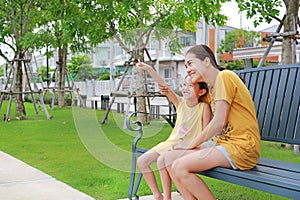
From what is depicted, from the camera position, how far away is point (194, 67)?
121 inches

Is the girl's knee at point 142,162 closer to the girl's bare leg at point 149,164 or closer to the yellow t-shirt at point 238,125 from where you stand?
the girl's bare leg at point 149,164

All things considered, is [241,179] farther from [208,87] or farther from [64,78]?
[64,78]

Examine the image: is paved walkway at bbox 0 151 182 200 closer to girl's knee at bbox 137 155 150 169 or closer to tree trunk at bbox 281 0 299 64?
girl's knee at bbox 137 155 150 169

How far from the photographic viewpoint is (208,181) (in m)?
4.80

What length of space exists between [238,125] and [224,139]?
4.8 inches

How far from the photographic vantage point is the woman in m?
2.90

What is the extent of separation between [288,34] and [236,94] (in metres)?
3.74

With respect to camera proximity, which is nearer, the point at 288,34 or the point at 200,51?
the point at 200,51

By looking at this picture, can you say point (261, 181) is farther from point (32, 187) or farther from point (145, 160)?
point (32, 187)

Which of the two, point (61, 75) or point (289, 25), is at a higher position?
point (289, 25)

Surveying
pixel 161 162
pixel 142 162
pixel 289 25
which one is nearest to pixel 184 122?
pixel 161 162

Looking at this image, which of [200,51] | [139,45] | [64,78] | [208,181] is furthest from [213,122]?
[64,78]

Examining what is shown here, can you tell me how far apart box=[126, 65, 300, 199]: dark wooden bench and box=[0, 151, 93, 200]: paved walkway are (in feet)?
2.25

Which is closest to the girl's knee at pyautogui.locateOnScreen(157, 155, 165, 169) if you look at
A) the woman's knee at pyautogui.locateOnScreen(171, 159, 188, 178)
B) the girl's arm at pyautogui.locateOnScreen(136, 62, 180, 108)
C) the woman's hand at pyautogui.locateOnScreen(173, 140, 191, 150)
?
the woman's hand at pyautogui.locateOnScreen(173, 140, 191, 150)
